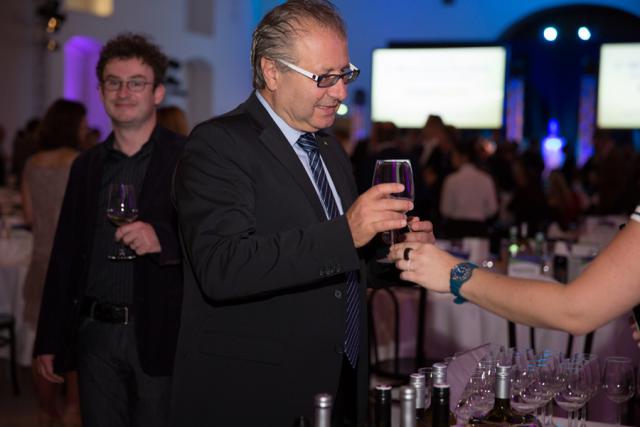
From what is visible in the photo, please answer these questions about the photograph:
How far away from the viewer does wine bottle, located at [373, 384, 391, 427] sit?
163 cm

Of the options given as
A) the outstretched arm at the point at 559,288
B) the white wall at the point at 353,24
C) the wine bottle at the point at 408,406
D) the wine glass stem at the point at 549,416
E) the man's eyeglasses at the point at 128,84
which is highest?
the white wall at the point at 353,24

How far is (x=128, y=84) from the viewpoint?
119 inches

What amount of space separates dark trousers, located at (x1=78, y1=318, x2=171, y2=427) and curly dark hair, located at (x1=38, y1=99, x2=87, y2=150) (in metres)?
2.05

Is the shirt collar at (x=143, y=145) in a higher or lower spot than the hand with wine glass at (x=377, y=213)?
higher

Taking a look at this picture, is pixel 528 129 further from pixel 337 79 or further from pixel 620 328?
pixel 337 79

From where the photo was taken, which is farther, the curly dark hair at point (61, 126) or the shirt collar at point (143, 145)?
the curly dark hair at point (61, 126)

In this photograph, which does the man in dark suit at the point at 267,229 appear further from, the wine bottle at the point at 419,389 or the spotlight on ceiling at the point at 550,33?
the spotlight on ceiling at the point at 550,33

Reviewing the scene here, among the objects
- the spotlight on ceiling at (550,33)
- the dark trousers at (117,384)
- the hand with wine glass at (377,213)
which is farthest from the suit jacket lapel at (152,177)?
the spotlight on ceiling at (550,33)

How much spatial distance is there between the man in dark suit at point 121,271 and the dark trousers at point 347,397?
0.72 m

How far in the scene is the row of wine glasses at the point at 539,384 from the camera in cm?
198

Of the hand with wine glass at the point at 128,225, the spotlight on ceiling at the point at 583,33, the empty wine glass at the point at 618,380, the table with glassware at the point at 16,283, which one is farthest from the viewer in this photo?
the table with glassware at the point at 16,283

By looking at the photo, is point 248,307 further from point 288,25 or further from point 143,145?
point 143,145

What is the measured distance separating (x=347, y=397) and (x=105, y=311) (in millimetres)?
943

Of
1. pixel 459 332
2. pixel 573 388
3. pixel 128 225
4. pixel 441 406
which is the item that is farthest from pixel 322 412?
pixel 459 332
